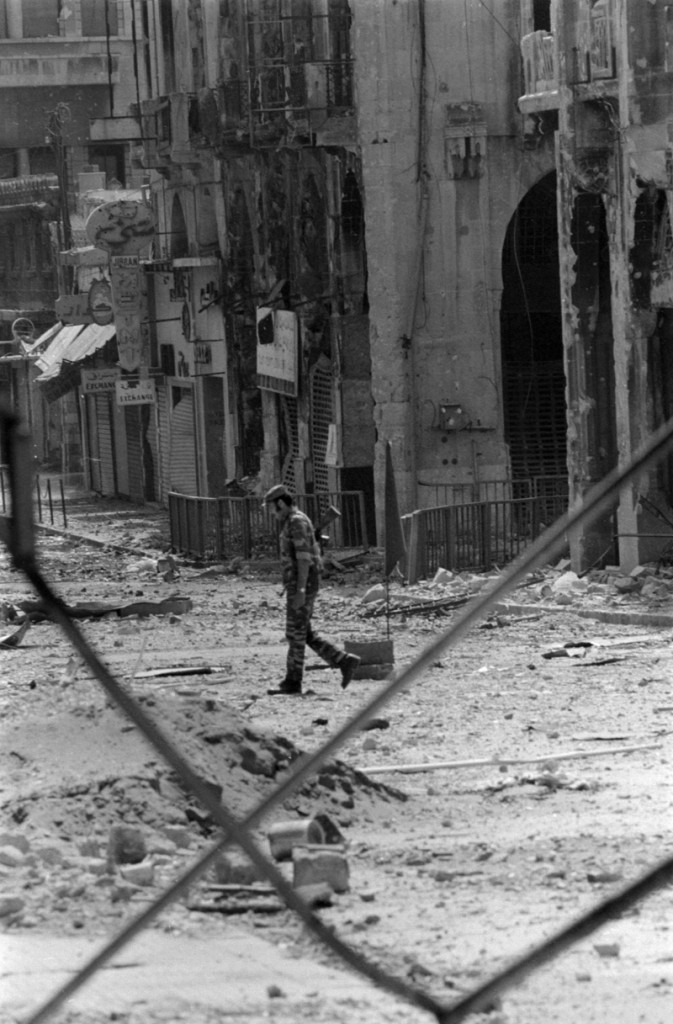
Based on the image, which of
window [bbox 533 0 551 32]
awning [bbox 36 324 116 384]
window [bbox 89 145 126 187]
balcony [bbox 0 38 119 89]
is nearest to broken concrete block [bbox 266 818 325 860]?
window [bbox 533 0 551 32]

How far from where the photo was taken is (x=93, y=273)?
44.2 meters

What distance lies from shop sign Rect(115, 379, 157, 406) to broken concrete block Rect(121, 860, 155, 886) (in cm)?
2714

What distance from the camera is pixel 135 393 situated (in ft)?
120

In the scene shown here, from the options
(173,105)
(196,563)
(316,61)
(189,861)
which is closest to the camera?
(189,861)

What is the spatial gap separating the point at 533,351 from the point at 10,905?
68.8 feet

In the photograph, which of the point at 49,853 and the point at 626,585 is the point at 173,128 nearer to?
the point at 626,585

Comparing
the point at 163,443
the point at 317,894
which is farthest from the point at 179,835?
the point at 163,443

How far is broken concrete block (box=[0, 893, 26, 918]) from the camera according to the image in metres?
8.99

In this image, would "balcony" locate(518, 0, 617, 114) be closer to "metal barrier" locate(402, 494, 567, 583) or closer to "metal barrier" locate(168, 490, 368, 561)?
"metal barrier" locate(402, 494, 567, 583)

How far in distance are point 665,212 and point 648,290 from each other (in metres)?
0.78

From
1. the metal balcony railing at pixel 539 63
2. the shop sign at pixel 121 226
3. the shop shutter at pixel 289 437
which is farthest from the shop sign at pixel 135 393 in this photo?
the metal balcony railing at pixel 539 63

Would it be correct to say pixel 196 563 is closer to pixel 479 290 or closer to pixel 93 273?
pixel 479 290

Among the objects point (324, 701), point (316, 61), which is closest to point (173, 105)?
point (316, 61)

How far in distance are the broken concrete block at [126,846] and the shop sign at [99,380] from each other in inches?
1120
